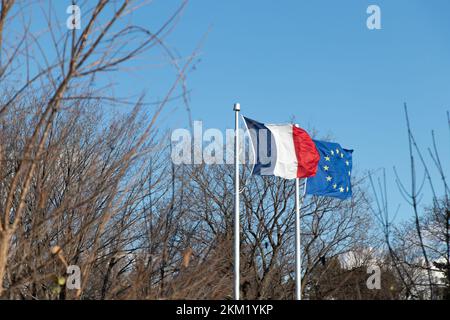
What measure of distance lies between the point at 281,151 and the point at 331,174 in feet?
5.35

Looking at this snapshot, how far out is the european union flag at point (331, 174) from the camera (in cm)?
1716

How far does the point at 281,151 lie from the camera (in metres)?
16.5

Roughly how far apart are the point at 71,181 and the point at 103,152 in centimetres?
158

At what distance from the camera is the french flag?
→ 642 inches

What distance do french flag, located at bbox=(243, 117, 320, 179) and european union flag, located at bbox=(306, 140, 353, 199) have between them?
630mm

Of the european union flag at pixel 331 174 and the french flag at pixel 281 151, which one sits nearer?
the french flag at pixel 281 151

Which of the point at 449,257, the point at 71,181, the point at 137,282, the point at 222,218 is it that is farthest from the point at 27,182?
the point at 222,218

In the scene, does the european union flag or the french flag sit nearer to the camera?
the french flag

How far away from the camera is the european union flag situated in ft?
56.3

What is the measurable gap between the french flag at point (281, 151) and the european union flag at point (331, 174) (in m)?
0.63

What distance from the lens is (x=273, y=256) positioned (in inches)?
1151

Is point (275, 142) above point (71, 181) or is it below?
above
